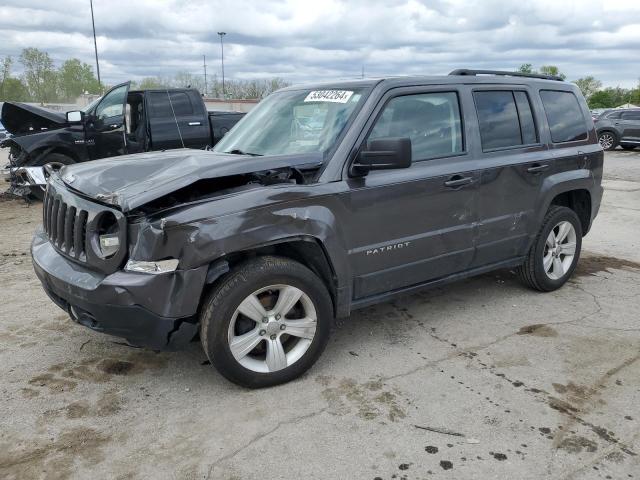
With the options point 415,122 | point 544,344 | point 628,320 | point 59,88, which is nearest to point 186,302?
point 415,122

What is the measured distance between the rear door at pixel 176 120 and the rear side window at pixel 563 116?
6.59 meters

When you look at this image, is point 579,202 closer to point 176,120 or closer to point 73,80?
point 176,120

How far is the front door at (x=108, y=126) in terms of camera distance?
10000mm

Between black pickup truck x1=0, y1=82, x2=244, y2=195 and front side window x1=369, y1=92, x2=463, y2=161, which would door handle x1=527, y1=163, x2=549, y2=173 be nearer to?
front side window x1=369, y1=92, x2=463, y2=161

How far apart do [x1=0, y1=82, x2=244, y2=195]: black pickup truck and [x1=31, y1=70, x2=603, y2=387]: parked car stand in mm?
5560

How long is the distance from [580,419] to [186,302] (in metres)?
2.27

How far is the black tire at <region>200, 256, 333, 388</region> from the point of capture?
10.4 ft

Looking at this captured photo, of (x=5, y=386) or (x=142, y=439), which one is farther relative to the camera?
(x=5, y=386)

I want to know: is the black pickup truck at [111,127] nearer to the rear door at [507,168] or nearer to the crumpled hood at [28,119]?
the crumpled hood at [28,119]

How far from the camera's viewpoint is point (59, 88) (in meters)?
87.0

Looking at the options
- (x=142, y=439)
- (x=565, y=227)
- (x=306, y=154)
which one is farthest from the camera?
(x=565, y=227)

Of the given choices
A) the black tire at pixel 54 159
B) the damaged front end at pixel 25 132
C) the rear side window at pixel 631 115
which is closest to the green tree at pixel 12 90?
the damaged front end at pixel 25 132

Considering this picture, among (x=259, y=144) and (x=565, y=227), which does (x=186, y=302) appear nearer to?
(x=259, y=144)

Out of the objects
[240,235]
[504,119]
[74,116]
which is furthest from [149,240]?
[74,116]
